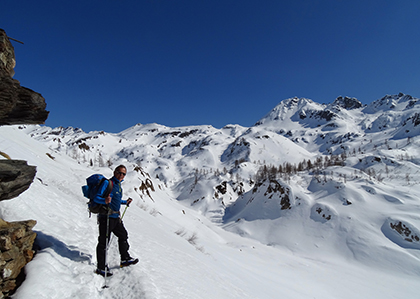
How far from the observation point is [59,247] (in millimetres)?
4312

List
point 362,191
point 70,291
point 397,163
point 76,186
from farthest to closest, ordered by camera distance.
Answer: point 397,163 < point 362,191 < point 76,186 < point 70,291

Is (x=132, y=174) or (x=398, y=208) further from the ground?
(x=398, y=208)

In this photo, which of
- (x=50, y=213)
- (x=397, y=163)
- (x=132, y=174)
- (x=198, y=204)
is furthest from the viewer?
(x=198, y=204)

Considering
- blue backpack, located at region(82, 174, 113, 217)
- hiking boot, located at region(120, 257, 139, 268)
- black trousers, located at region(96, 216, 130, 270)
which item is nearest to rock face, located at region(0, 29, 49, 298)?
blue backpack, located at region(82, 174, 113, 217)

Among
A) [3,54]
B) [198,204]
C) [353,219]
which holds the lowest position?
[198,204]

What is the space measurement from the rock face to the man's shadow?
383mm

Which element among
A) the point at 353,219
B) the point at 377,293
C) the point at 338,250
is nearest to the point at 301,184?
the point at 353,219

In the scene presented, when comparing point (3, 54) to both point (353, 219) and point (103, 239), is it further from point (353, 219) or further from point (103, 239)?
point (353, 219)

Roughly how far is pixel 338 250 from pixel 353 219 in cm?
618

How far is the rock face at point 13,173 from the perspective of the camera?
3.03m

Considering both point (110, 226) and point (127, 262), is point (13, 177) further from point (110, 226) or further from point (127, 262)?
point (127, 262)

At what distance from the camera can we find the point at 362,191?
114 feet

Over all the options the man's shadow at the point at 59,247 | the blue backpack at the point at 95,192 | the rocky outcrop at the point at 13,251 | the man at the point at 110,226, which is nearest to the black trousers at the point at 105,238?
the man at the point at 110,226

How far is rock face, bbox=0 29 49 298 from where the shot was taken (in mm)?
3031
